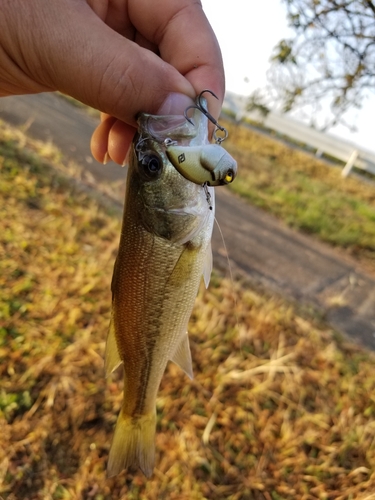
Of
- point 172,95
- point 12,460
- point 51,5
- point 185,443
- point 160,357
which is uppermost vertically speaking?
point 51,5

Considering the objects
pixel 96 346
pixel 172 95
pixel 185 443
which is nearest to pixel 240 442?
pixel 185 443

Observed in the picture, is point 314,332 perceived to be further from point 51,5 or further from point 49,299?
point 51,5

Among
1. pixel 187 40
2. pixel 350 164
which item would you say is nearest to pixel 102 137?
pixel 187 40

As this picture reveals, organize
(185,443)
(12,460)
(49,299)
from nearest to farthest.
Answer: (12,460) → (185,443) → (49,299)

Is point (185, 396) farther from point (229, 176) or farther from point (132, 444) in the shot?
point (229, 176)

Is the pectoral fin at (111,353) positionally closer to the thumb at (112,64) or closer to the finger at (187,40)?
the thumb at (112,64)

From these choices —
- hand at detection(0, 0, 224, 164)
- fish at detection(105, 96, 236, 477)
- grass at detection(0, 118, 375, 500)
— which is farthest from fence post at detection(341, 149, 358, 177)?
fish at detection(105, 96, 236, 477)
